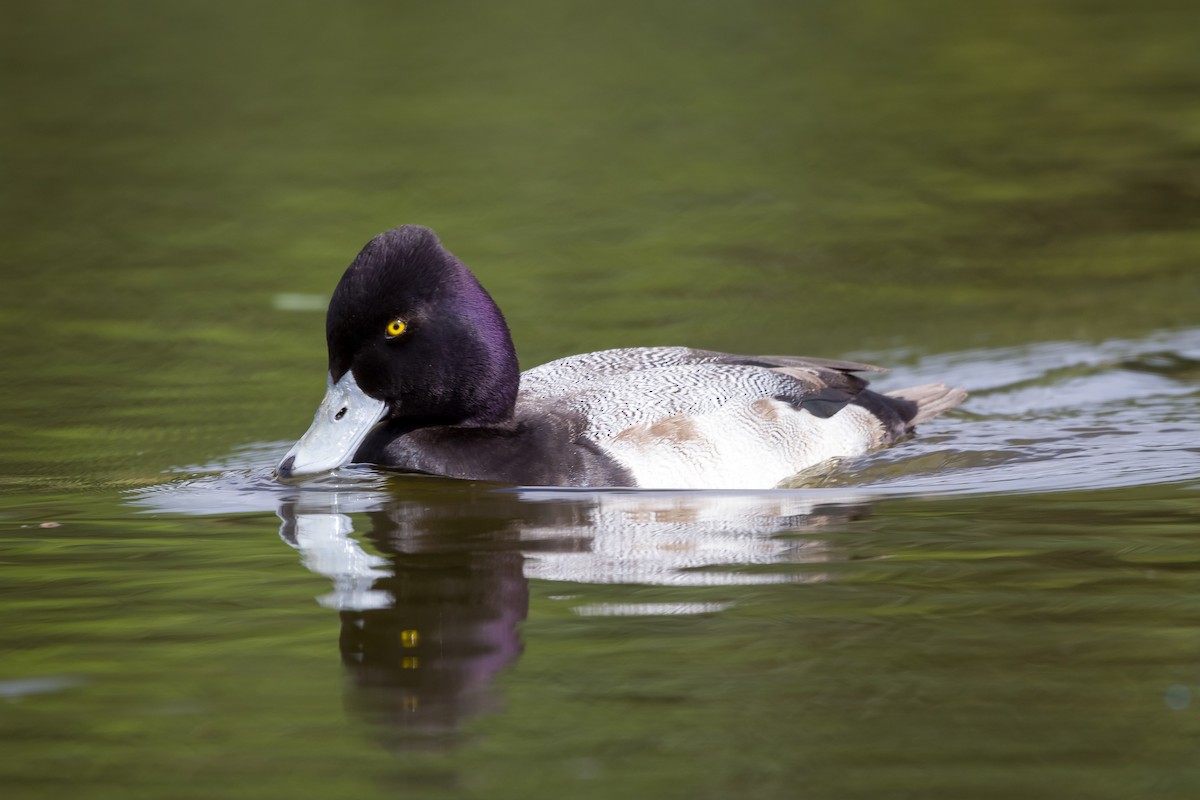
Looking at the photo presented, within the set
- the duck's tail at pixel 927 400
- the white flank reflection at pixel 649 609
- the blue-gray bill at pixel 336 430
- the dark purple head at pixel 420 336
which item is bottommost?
the white flank reflection at pixel 649 609

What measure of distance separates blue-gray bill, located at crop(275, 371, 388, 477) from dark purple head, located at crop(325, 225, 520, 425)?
0.05 metres

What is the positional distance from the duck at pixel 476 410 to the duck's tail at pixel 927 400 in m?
1.14

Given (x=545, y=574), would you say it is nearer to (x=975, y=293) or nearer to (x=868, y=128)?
(x=975, y=293)

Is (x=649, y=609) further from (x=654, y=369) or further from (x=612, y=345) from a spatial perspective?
(x=612, y=345)

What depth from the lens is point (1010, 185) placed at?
47.1 ft

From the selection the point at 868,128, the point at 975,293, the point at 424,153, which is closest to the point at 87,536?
the point at 975,293

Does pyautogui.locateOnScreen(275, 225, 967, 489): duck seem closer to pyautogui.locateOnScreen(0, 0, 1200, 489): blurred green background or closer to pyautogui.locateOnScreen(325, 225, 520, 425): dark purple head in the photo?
pyautogui.locateOnScreen(325, 225, 520, 425): dark purple head

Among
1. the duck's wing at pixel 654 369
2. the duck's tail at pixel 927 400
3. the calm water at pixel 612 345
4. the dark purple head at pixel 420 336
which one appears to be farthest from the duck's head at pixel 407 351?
the duck's tail at pixel 927 400

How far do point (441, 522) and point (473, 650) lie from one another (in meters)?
1.72

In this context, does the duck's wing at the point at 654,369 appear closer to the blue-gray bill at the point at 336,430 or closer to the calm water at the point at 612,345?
the calm water at the point at 612,345

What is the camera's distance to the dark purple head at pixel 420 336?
278 inches

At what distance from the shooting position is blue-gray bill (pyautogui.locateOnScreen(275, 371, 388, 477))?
7.21 metres

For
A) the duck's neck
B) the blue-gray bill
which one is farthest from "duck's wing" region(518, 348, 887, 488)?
the blue-gray bill

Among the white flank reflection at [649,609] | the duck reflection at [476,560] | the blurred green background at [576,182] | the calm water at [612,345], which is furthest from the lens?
the blurred green background at [576,182]
